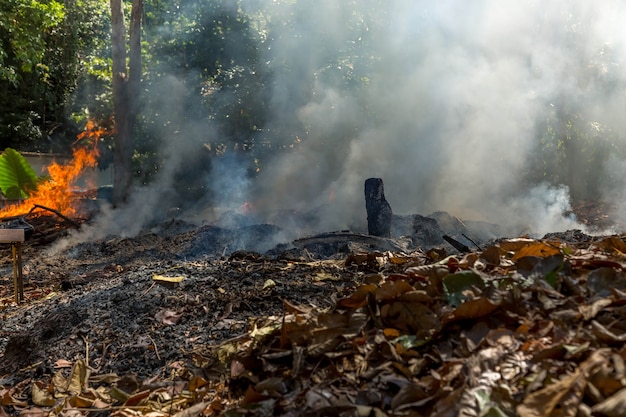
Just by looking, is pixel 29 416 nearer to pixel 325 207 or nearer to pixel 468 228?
pixel 468 228

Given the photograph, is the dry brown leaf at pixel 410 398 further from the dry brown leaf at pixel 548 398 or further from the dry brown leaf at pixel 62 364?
the dry brown leaf at pixel 62 364

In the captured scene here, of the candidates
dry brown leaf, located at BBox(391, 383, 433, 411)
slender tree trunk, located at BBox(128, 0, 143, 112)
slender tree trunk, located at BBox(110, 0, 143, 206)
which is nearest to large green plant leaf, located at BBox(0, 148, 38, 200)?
slender tree trunk, located at BBox(110, 0, 143, 206)

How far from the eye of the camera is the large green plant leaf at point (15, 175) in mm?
12031

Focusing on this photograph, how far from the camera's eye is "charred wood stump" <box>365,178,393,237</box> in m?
8.38

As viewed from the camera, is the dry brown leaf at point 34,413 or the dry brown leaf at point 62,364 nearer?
the dry brown leaf at point 34,413

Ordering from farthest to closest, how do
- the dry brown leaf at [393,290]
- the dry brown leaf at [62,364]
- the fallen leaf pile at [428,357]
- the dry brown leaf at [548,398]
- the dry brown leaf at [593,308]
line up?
1. the dry brown leaf at [62,364]
2. the dry brown leaf at [393,290]
3. the dry brown leaf at [593,308]
4. the fallen leaf pile at [428,357]
5. the dry brown leaf at [548,398]

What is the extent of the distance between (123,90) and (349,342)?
476 inches

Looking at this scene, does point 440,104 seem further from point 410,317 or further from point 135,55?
point 410,317

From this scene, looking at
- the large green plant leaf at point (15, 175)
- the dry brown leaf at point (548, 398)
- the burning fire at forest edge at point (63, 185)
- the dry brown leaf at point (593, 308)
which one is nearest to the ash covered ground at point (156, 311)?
the dry brown leaf at point (593, 308)

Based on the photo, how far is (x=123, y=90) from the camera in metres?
13.6

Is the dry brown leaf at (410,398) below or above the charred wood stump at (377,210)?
below

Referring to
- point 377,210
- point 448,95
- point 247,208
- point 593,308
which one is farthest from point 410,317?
point 448,95

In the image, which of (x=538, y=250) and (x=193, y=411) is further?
(x=538, y=250)

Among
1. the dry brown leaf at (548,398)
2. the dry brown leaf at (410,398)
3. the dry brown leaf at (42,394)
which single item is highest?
the dry brown leaf at (548,398)
